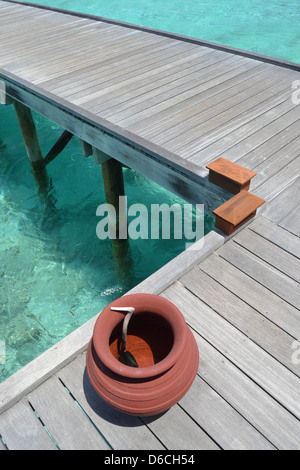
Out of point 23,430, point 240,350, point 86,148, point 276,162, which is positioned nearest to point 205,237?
point 240,350

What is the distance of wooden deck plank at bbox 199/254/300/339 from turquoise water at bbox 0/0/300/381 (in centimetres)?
354

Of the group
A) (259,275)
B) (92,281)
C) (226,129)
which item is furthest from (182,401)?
(92,281)

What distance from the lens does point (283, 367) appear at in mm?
2445

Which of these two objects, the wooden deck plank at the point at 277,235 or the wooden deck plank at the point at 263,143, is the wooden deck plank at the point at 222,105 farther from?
the wooden deck plank at the point at 277,235

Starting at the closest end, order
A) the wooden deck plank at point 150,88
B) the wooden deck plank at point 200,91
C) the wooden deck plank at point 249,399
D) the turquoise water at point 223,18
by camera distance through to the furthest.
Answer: the wooden deck plank at point 249,399 < the wooden deck plank at point 200,91 < the wooden deck plank at point 150,88 < the turquoise water at point 223,18

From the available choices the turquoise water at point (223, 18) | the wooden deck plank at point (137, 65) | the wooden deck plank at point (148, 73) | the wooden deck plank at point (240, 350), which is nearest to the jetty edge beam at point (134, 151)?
the wooden deck plank at point (148, 73)

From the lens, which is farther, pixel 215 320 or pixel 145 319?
pixel 215 320

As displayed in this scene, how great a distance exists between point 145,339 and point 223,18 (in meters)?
22.8

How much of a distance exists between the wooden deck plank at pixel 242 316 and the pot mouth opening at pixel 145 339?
57 centimetres

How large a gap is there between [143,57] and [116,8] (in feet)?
61.6

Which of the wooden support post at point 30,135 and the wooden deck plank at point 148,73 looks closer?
the wooden deck plank at point 148,73

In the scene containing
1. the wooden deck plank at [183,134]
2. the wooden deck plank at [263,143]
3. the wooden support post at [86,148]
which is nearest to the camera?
the wooden deck plank at [263,143]

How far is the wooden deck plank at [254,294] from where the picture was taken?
2707 millimetres

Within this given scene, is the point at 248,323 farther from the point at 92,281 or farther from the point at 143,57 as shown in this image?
the point at 143,57
